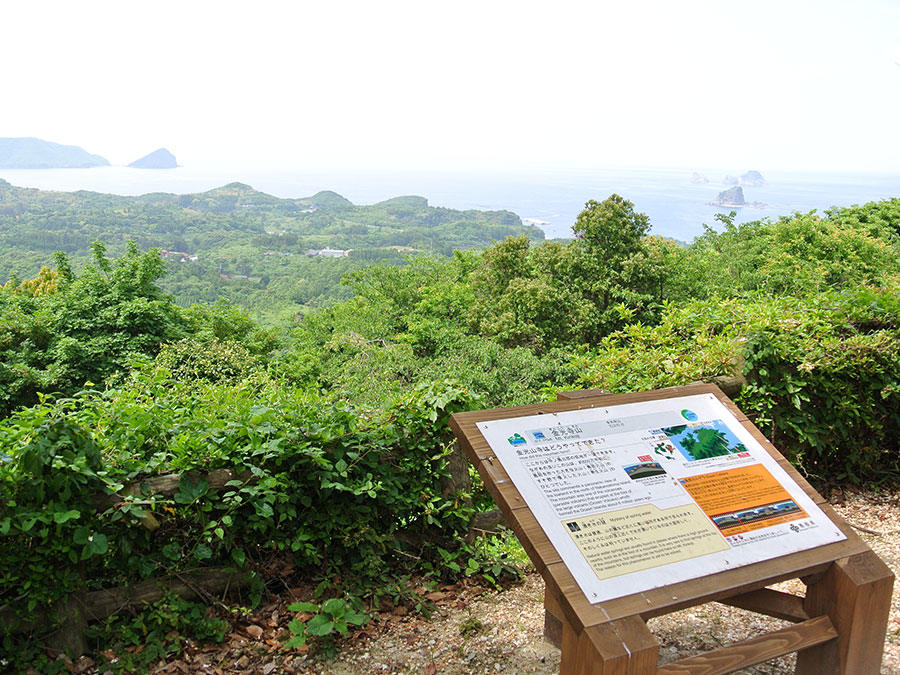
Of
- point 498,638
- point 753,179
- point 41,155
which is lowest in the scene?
point 498,638

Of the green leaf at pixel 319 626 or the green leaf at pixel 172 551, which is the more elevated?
the green leaf at pixel 172 551

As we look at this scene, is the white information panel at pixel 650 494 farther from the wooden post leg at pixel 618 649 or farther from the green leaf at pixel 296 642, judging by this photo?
the green leaf at pixel 296 642

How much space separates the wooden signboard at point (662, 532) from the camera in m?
1.68

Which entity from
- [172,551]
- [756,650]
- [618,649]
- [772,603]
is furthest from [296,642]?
[772,603]

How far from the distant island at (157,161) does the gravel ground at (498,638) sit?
196151 mm

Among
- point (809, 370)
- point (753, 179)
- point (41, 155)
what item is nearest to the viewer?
point (809, 370)

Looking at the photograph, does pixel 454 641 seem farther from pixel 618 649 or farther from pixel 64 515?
pixel 64 515

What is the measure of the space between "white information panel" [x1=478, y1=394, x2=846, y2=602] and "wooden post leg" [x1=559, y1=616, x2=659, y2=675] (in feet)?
0.28

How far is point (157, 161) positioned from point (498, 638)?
656 feet

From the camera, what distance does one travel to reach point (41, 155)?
145 metres

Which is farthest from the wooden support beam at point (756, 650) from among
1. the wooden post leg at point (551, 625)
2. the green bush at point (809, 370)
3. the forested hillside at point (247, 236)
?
the forested hillside at point (247, 236)

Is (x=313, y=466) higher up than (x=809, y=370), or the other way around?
(x=809, y=370)

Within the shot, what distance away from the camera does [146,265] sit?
16984 millimetres

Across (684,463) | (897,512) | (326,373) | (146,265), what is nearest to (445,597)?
(684,463)
